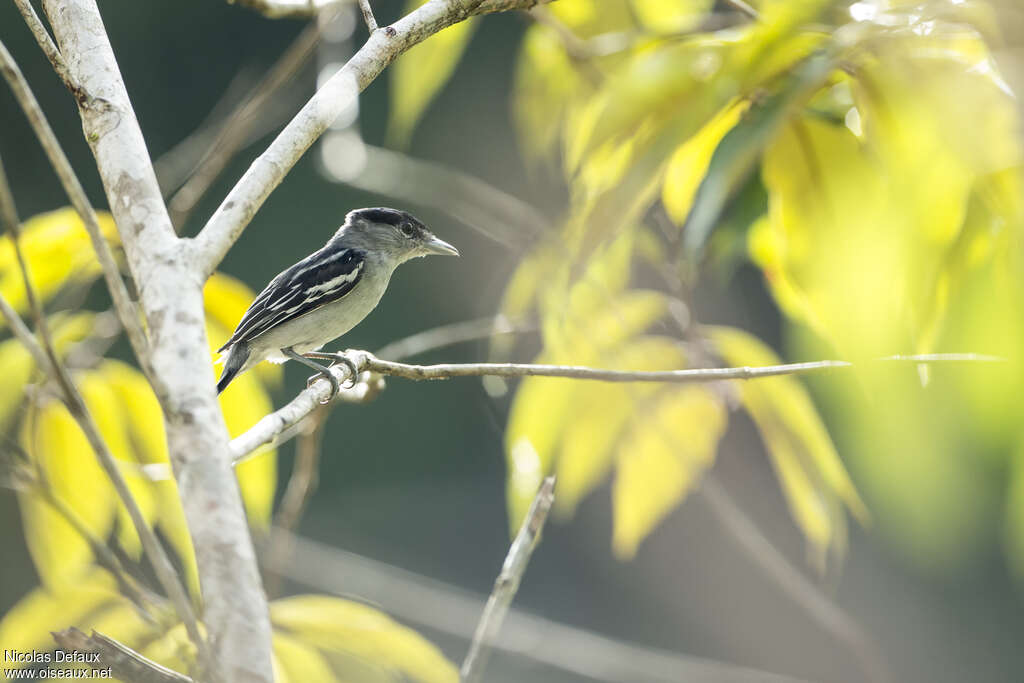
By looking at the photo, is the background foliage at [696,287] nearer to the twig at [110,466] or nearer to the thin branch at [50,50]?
the twig at [110,466]

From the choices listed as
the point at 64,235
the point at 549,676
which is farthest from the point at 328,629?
the point at 549,676

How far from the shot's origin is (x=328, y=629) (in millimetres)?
1976

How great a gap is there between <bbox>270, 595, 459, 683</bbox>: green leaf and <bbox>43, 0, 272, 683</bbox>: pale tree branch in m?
1.09

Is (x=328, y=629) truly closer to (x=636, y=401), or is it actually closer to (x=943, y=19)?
(x=636, y=401)

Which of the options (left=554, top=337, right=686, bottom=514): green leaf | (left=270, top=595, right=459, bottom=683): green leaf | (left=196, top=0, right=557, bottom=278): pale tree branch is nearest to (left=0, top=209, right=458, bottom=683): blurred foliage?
(left=270, top=595, right=459, bottom=683): green leaf

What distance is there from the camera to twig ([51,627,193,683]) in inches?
37.9

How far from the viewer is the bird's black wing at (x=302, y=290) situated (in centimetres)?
284

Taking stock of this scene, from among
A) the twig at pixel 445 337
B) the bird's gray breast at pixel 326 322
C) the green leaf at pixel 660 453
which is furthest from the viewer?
the bird's gray breast at pixel 326 322

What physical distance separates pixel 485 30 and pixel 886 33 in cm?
704

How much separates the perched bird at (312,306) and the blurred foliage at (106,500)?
46cm

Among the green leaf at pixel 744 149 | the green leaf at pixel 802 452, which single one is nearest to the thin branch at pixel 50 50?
the green leaf at pixel 744 149

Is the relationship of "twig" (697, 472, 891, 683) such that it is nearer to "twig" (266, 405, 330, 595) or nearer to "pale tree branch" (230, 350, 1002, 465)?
"pale tree branch" (230, 350, 1002, 465)

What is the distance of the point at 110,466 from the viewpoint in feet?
2.66

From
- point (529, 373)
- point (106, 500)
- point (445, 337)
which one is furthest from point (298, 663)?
point (445, 337)
